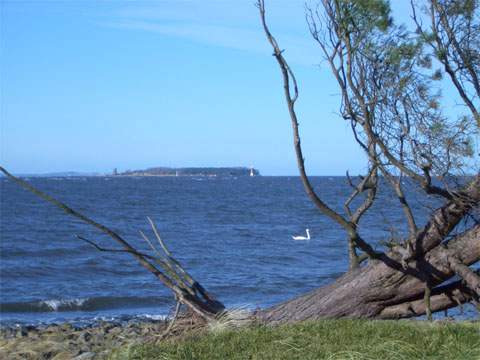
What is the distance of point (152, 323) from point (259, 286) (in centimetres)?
557

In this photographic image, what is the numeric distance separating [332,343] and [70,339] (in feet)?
20.9

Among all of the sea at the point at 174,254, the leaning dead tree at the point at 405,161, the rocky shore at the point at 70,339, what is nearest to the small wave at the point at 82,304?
the sea at the point at 174,254

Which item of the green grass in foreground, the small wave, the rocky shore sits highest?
the green grass in foreground

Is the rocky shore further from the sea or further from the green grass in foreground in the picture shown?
the green grass in foreground

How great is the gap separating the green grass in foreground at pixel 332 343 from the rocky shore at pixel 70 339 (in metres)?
1.27

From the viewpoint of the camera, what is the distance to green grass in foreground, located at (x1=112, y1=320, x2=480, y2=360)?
6.23 meters

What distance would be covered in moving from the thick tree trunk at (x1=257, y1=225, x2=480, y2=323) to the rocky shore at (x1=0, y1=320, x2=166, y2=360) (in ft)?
5.25

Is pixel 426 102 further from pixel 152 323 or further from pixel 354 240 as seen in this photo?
pixel 152 323

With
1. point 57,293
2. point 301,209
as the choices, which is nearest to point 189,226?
point 301,209

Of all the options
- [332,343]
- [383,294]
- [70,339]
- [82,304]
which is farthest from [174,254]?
[332,343]

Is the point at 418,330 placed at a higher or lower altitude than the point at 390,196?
lower

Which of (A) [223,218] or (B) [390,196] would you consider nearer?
(B) [390,196]

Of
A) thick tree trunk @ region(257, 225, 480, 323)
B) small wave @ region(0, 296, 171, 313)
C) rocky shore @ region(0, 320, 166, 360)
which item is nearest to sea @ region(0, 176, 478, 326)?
small wave @ region(0, 296, 171, 313)

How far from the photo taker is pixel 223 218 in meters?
45.5
